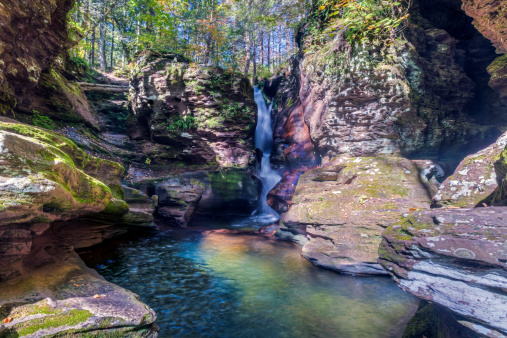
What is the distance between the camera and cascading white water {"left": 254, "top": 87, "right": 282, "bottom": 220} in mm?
13898

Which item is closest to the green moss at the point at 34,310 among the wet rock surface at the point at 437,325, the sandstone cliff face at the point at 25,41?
the wet rock surface at the point at 437,325

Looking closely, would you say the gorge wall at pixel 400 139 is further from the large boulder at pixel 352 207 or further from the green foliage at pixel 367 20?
the green foliage at pixel 367 20

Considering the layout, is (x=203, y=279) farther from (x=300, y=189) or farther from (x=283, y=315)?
(x=300, y=189)

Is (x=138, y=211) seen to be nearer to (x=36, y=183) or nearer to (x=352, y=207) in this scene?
(x=36, y=183)

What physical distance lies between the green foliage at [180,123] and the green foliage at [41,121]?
18.2 ft

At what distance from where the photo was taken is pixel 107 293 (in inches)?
143

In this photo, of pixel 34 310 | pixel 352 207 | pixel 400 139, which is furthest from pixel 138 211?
pixel 400 139

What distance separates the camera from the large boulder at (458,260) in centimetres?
285

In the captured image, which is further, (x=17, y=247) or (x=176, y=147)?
(x=176, y=147)

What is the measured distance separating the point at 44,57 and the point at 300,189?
9398 millimetres

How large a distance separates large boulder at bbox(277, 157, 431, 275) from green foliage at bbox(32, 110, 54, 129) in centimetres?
953

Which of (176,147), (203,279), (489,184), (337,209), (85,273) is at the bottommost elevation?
(203,279)

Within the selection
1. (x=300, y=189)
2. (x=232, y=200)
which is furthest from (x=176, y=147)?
(x=300, y=189)

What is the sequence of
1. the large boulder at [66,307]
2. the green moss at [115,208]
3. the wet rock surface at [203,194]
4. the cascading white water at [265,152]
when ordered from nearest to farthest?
1. the large boulder at [66,307]
2. the green moss at [115,208]
3. the wet rock surface at [203,194]
4. the cascading white water at [265,152]
